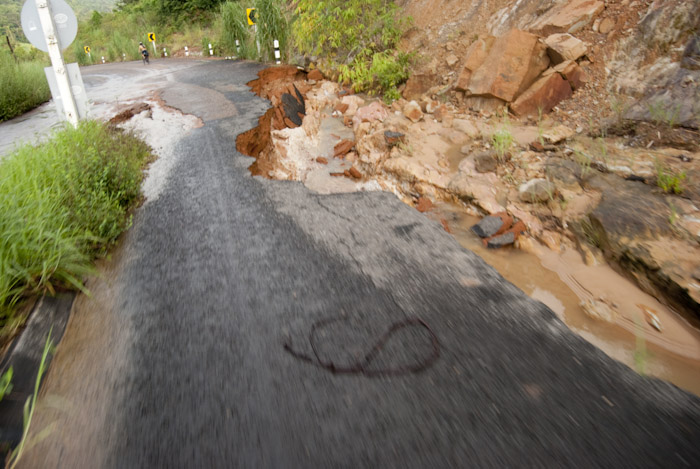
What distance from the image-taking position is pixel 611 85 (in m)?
4.69

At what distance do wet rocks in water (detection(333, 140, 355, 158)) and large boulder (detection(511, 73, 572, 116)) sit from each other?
2461 millimetres

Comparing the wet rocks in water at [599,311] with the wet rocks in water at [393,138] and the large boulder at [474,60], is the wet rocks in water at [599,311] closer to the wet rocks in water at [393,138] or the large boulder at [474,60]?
the wet rocks in water at [393,138]

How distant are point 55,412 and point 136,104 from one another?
674 cm

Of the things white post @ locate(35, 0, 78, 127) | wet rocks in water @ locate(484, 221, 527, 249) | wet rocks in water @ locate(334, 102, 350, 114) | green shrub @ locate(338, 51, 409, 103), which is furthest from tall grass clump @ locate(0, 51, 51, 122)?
wet rocks in water @ locate(484, 221, 527, 249)

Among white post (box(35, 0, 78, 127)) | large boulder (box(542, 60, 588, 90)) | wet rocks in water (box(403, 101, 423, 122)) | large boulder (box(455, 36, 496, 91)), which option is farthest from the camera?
large boulder (box(455, 36, 496, 91))

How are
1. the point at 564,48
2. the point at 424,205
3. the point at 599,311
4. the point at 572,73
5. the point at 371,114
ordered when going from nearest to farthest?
the point at 599,311
the point at 424,205
the point at 572,73
the point at 564,48
the point at 371,114

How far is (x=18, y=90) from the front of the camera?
8.18 m

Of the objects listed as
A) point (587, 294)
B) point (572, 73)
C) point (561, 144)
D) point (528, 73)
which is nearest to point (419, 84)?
point (528, 73)

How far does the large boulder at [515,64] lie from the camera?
17.3ft

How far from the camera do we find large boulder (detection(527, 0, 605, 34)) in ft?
17.4

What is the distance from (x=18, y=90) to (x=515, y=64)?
1007cm

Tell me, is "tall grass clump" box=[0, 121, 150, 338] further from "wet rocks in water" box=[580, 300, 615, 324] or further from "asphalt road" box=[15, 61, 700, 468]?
"wet rocks in water" box=[580, 300, 615, 324]

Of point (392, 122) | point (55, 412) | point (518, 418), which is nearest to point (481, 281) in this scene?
point (518, 418)

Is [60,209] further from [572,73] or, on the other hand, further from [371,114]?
[572,73]
